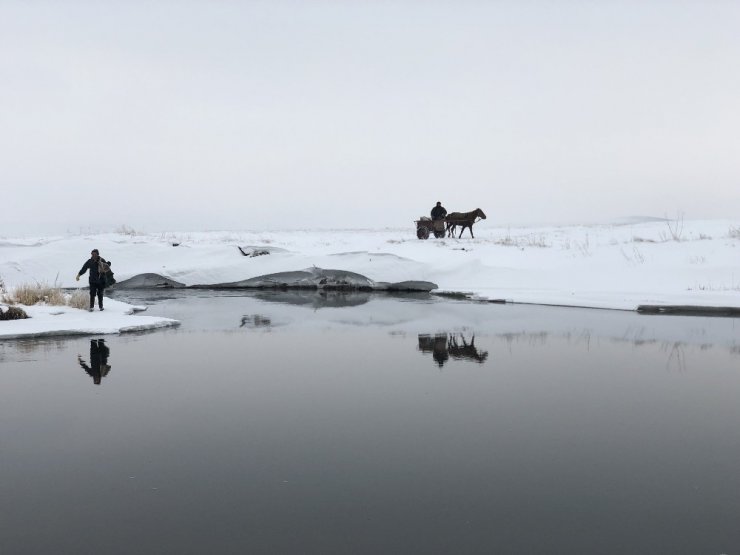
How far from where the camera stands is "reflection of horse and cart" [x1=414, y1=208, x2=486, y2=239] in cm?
2766

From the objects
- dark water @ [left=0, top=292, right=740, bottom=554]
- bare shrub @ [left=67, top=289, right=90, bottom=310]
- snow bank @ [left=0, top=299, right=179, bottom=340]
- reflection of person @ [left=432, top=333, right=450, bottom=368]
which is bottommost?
dark water @ [left=0, top=292, right=740, bottom=554]

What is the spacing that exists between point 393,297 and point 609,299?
601 cm

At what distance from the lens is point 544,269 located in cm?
1858

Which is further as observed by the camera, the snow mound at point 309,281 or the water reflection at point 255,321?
the snow mound at point 309,281

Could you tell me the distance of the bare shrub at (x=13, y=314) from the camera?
35.5 feet

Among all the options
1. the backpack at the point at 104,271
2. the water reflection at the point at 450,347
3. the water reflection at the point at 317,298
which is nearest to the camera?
the water reflection at the point at 450,347

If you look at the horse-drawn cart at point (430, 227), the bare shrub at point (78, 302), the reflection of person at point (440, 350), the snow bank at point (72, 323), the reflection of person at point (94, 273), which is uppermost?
the horse-drawn cart at point (430, 227)

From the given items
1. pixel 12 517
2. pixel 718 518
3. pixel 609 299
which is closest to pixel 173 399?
pixel 12 517

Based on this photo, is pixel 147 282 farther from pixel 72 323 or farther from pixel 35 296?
pixel 72 323

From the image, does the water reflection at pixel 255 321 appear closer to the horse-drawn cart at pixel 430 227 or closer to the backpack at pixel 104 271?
the backpack at pixel 104 271

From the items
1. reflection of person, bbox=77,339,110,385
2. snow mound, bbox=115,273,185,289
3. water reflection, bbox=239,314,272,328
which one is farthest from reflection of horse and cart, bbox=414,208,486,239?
reflection of person, bbox=77,339,110,385

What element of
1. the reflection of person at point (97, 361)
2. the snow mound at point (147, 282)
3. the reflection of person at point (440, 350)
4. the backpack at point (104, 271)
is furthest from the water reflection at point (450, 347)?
the snow mound at point (147, 282)

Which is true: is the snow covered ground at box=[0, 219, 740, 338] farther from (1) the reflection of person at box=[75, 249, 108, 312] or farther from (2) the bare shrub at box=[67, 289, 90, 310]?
(2) the bare shrub at box=[67, 289, 90, 310]

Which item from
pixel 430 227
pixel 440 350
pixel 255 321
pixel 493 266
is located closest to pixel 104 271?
pixel 255 321
